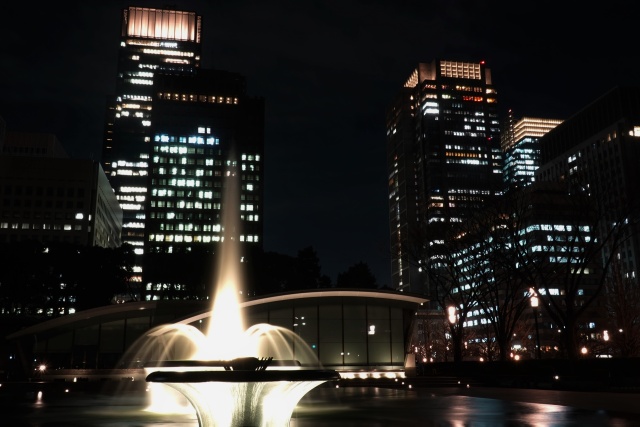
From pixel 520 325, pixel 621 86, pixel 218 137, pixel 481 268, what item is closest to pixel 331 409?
pixel 481 268

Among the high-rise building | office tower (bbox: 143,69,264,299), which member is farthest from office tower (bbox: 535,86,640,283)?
the high-rise building

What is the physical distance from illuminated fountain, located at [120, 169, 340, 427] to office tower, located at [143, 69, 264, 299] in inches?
4630

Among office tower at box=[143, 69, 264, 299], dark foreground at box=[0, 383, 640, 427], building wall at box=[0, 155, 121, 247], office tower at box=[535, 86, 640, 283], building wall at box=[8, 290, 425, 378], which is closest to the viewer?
dark foreground at box=[0, 383, 640, 427]

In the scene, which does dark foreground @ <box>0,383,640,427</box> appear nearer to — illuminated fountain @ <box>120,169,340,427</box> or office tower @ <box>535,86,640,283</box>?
illuminated fountain @ <box>120,169,340,427</box>

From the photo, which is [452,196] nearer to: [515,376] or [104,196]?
[104,196]

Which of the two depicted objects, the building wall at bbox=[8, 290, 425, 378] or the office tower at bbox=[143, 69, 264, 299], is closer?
the building wall at bbox=[8, 290, 425, 378]

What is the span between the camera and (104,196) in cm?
14200

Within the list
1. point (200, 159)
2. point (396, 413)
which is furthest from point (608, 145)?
point (396, 413)

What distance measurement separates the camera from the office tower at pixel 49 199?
12556cm

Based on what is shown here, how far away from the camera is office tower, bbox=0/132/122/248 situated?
12556cm

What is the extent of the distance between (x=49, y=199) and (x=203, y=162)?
49229 millimetres

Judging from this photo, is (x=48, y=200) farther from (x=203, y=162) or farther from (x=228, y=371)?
(x=228, y=371)

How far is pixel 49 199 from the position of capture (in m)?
128

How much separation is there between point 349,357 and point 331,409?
23.7 metres
